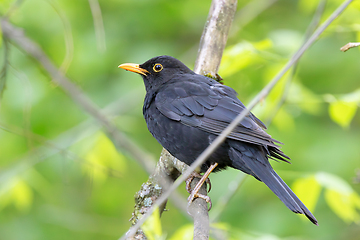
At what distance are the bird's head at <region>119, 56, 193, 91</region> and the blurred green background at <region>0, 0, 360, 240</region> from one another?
378 millimetres

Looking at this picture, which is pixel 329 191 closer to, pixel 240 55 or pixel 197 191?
pixel 197 191

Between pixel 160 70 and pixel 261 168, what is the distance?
1.61m

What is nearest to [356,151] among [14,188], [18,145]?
[14,188]

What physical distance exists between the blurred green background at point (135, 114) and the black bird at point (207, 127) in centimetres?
51

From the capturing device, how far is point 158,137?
10.5 ft

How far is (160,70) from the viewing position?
3754 mm

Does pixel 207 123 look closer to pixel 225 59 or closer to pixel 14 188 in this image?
pixel 225 59

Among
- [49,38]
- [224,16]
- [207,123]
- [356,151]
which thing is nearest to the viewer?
[207,123]

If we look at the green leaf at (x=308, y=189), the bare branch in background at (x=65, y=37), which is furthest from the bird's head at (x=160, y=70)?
the green leaf at (x=308, y=189)

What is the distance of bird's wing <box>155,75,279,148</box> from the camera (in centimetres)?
280

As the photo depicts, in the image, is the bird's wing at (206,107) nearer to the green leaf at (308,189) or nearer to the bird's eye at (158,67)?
the bird's eye at (158,67)

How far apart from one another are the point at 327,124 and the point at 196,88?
2.59 meters

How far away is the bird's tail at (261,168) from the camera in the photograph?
98.0 inches

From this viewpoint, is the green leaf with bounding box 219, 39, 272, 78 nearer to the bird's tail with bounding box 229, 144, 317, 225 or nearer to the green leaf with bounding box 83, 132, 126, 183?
the bird's tail with bounding box 229, 144, 317, 225
